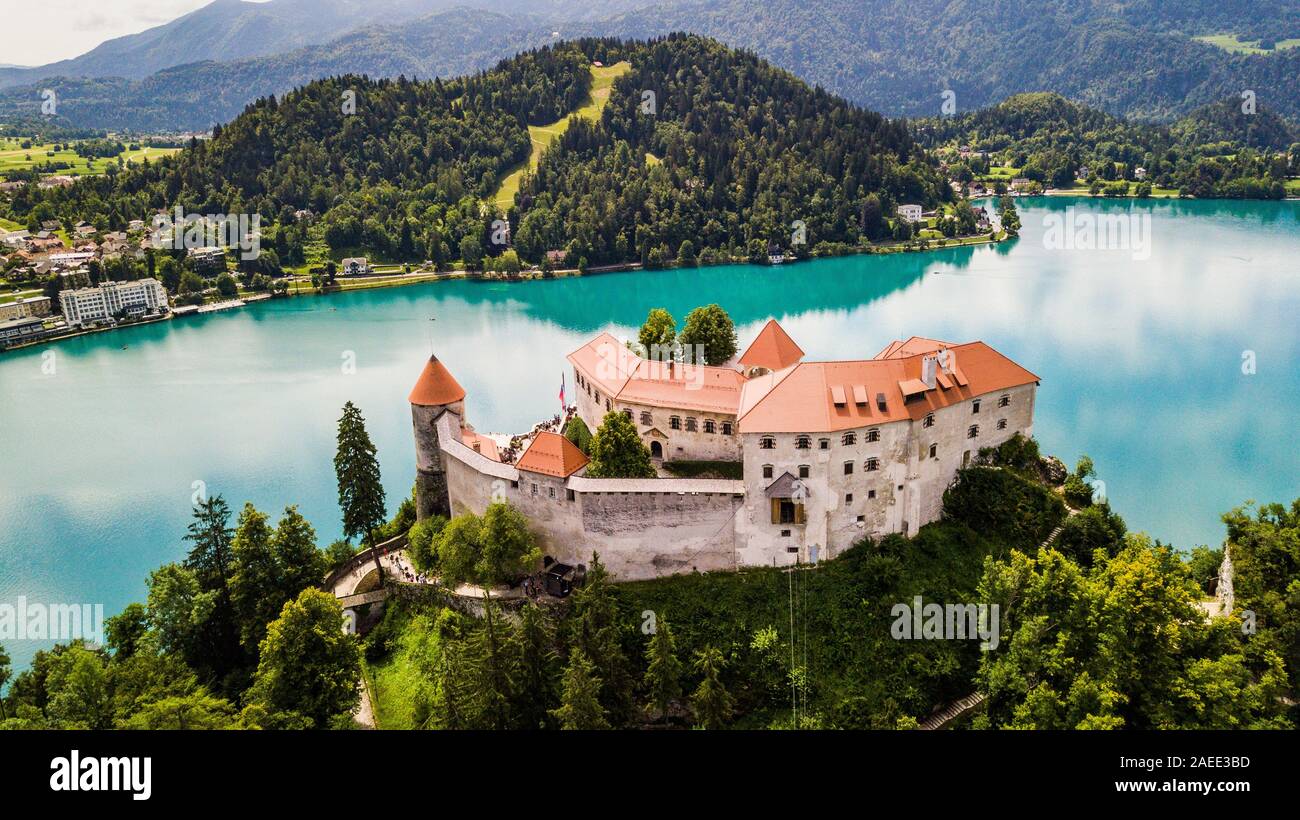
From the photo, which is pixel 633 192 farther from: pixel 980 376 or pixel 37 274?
pixel 980 376

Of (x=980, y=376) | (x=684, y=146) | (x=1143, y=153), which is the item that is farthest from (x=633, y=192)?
(x=1143, y=153)

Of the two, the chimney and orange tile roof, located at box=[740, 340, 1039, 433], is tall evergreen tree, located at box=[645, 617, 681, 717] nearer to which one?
orange tile roof, located at box=[740, 340, 1039, 433]

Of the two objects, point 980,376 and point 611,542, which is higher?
point 980,376

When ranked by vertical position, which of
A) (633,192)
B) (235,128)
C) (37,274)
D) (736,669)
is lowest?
(736,669)

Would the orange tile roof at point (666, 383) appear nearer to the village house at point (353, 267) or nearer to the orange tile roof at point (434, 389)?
the orange tile roof at point (434, 389)

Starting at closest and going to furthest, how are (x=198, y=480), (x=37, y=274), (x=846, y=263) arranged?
1. (x=198, y=480)
2. (x=37, y=274)
3. (x=846, y=263)
